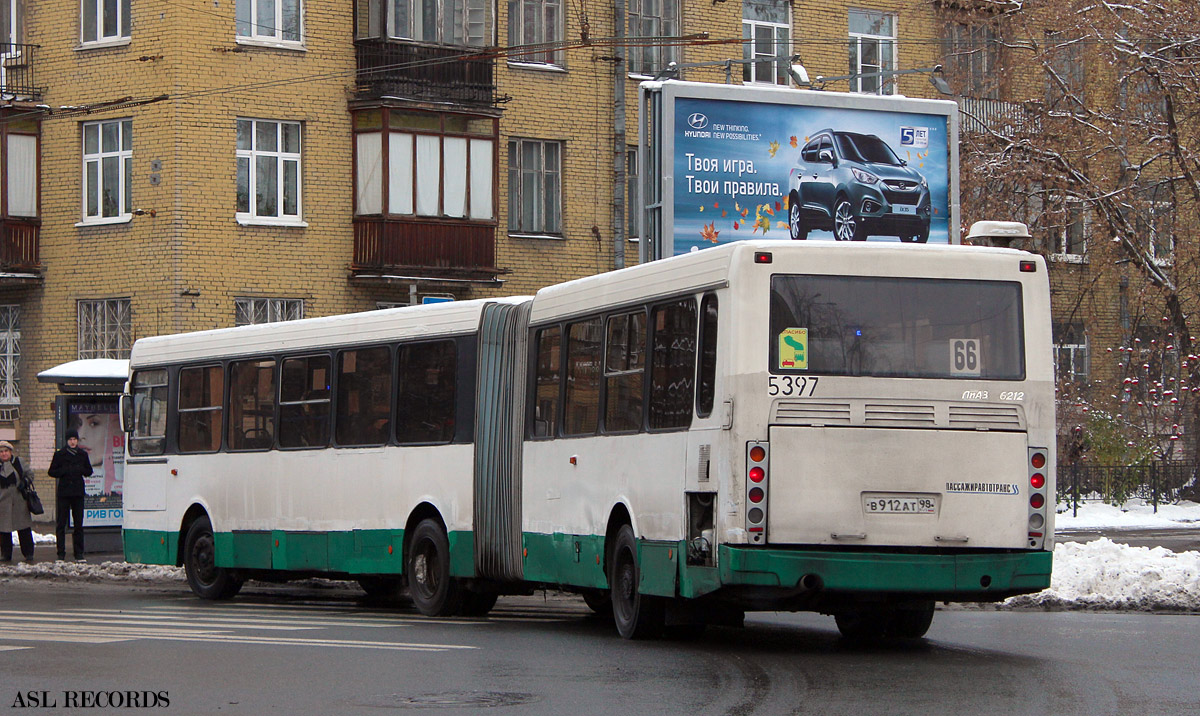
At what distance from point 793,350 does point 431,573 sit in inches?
219

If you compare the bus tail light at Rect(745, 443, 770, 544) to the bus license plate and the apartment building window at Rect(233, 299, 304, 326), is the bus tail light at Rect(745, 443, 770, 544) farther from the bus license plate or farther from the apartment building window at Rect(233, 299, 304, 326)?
the apartment building window at Rect(233, 299, 304, 326)

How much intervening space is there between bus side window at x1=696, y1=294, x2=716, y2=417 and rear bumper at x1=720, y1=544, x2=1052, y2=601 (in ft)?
3.36

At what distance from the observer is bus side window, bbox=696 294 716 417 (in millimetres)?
12930

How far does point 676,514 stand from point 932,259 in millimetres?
2435

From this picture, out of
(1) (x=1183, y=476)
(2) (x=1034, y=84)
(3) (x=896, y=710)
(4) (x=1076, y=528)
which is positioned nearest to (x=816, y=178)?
(4) (x=1076, y=528)

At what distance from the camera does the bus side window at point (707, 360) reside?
12930 mm

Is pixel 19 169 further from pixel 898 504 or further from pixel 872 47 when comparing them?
pixel 898 504

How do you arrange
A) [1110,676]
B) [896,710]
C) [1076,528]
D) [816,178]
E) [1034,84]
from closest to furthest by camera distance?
[896,710], [1110,676], [816,178], [1076,528], [1034,84]

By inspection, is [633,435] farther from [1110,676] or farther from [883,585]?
[1110,676]

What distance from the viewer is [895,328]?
12883 millimetres

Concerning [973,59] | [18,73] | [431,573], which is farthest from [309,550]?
[973,59]

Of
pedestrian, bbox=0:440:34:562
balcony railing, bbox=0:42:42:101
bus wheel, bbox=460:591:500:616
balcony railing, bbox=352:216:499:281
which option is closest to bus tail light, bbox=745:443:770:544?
bus wheel, bbox=460:591:500:616

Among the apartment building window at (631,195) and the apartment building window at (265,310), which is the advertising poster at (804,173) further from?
the apartment building window at (631,195)

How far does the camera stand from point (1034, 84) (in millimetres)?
36125
